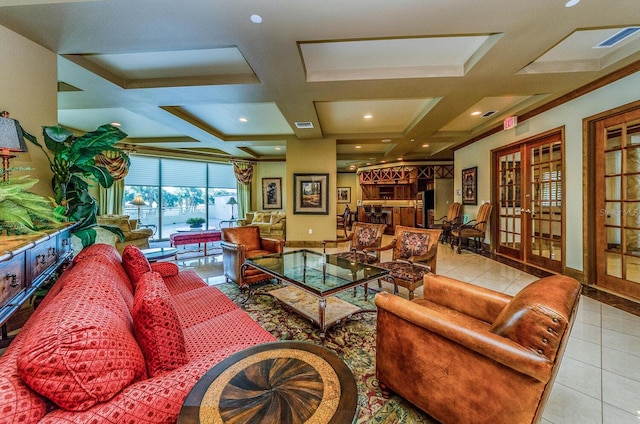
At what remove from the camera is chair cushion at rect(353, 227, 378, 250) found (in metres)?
3.79

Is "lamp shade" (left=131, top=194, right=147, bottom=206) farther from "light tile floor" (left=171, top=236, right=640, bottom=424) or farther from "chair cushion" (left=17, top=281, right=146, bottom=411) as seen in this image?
"light tile floor" (left=171, top=236, right=640, bottom=424)

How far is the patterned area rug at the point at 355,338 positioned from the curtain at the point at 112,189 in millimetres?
4878

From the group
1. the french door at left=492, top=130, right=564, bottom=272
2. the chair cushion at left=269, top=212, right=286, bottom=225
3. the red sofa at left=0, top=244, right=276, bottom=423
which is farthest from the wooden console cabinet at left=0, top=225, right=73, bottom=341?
the french door at left=492, top=130, right=564, bottom=272

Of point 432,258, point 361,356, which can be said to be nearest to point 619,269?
point 432,258

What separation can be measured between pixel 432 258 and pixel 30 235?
11.7 ft

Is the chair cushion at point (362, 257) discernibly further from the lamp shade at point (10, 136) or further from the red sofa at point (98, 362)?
the lamp shade at point (10, 136)

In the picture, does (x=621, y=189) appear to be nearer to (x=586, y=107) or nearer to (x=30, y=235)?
(x=586, y=107)

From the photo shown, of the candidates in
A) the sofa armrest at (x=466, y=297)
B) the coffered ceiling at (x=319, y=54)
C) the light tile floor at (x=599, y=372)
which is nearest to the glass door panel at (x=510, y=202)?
the coffered ceiling at (x=319, y=54)

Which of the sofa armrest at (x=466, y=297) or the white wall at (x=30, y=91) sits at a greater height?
the white wall at (x=30, y=91)

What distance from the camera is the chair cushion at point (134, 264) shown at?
6.21 feet

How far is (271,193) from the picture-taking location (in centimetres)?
898

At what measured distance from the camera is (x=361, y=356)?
1967 millimetres

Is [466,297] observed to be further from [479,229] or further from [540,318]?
[479,229]

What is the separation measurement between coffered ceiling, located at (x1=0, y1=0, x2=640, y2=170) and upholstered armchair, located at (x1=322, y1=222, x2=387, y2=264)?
1.95 m
